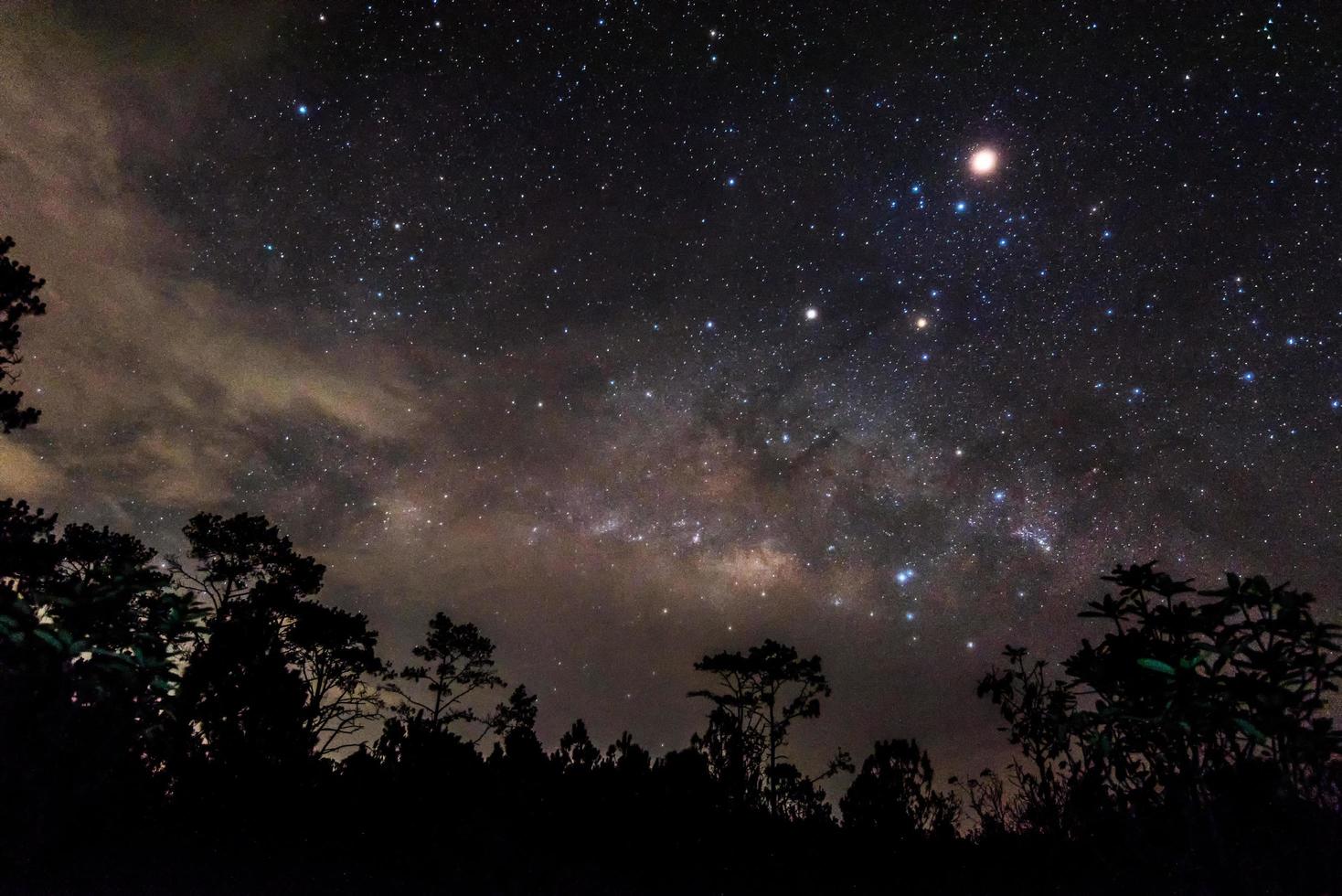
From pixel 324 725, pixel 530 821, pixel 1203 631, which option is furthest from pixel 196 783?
pixel 324 725

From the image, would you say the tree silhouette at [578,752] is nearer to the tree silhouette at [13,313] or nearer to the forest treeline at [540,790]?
the forest treeline at [540,790]

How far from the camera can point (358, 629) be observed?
→ 25.4 meters

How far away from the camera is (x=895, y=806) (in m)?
17.3

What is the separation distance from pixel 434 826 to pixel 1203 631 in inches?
463

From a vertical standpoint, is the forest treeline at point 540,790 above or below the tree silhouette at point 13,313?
below

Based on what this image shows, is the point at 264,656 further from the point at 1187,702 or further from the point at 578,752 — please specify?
the point at 1187,702

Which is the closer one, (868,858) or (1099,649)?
(1099,649)

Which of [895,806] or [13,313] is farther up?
[13,313]

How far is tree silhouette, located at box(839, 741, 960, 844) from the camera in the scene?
1608cm

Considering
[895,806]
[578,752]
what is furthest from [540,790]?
[895,806]

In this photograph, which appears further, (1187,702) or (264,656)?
(264,656)

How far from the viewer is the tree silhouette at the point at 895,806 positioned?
52.7 ft

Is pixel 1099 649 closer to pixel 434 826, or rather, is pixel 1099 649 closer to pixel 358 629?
pixel 434 826

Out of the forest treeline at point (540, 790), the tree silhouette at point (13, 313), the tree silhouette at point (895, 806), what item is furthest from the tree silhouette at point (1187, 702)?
the tree silhouette at point (13, 313)
